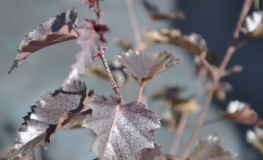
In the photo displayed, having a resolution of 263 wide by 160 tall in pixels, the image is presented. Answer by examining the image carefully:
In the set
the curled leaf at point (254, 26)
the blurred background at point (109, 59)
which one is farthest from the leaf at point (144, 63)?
the blurred background at point (109, 59)

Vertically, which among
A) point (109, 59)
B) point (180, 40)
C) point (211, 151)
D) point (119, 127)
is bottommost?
point (119, 127)

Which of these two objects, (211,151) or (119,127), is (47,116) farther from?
(211,151)

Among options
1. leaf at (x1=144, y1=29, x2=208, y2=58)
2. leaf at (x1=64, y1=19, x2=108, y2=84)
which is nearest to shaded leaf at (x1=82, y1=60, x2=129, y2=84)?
leaf at (x1=144, y1=29, x2=208, y2=58)

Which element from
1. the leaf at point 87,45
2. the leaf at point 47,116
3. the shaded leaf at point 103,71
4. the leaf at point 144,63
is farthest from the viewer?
the shaded leaf at point 103,71

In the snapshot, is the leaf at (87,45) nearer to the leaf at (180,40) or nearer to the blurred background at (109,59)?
the leaf at (180,40)

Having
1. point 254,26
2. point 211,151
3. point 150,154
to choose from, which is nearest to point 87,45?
point 150,154

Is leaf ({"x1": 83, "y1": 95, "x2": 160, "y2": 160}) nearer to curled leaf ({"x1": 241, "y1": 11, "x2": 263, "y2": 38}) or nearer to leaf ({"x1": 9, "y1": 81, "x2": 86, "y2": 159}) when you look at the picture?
leaf ({"x1": 9, "y1": 81, "x2": 86, "y2": 159})
